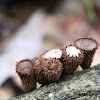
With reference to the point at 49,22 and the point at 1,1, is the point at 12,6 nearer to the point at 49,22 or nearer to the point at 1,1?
the point at 1,1

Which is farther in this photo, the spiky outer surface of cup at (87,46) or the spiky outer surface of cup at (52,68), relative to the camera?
the spiky outer surface of cup at (87,46)

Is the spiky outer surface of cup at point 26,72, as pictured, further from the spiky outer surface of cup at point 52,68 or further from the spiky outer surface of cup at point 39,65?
the spiky outer surface of cup at point 52,68

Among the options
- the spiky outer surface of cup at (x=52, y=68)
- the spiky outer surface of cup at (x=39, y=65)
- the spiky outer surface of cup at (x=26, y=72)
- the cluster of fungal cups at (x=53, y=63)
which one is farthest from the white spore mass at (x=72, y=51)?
the spiky outer surface of cup at (x=26, y=72)

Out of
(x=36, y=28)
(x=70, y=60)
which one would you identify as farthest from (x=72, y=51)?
(x=36, y=28)

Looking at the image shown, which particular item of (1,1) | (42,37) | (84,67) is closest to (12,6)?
(1,1)

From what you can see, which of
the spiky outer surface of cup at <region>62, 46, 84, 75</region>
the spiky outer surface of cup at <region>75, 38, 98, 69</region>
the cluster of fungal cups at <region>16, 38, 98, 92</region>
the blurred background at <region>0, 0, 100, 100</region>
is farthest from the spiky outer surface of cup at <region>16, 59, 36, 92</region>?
the blurred background at <region>0, 0, 100, 100</region>

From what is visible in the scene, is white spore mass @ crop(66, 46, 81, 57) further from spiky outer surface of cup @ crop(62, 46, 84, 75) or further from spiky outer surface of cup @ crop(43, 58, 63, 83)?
spiky outer surface of cup @ crop(43, 58, 63, 83)

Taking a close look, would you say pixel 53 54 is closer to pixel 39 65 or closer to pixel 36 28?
pixel 39 65
